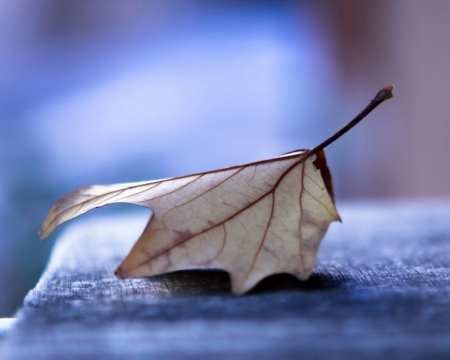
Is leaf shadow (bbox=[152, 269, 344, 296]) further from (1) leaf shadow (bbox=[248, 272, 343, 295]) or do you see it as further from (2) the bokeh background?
(2) the bokeh background

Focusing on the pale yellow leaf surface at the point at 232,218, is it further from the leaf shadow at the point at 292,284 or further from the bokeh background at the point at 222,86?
the bokeh background at the point at 222,86

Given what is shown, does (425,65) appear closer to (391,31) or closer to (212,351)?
(391,31)

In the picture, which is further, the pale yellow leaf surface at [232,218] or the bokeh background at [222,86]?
the bokeh background at [222,86]

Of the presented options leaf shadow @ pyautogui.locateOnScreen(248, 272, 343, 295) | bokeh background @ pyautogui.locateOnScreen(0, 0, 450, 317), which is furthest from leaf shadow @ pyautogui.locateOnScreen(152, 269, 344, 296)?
bokeh background @ pyautogui.locateOnScreen(0, 0, 450, 317)

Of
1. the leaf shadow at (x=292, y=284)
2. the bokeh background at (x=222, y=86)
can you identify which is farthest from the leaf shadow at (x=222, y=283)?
the bokeh background at (x=222, y=86)

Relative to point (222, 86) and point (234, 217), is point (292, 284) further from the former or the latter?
point (222, 86)

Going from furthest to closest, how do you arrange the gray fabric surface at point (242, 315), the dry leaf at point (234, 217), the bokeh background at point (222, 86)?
1. the bokeh background at point (222, 86)
2. the dry leaf at point (234, 217)
3. the gray fabric surface at point (242, 315)

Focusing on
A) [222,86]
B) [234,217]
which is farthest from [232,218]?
[222,86]
